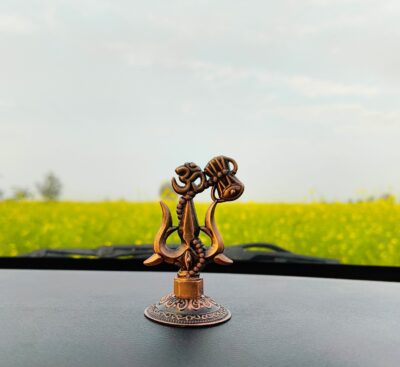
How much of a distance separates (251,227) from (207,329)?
13.5ft

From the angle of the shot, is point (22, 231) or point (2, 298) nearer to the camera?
point (2, 298)

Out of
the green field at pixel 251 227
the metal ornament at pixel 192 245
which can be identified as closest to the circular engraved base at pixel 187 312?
the metal ornament at pixel 192 245

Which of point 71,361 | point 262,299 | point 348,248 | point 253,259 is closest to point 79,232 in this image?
point 348,248

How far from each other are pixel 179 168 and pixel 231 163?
0.16 m

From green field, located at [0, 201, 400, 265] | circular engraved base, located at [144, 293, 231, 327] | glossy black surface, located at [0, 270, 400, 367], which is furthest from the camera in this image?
green field, located at [0, 201, 400, 265]

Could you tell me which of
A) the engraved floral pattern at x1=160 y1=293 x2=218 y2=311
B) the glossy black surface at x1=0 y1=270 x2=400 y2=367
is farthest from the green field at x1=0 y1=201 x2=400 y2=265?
the engraved floral pattern at x1=160 y1=293 x2=218 y2=311

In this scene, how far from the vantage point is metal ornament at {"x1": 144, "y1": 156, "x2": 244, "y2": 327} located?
4.75ft

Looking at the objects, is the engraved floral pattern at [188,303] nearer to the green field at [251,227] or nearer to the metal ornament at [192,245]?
the metal ornament at [192,245]

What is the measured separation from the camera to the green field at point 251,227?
5082mm

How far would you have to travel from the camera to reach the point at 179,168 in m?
1.47

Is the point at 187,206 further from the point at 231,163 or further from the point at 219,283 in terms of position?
the point at 219,283

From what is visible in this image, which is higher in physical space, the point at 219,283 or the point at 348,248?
the point at 219,283

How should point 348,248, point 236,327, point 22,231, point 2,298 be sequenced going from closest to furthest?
1. point 236,327
2. point 2,298
3. point 348,248
4. point 22,231

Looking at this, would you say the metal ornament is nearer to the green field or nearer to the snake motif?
the snake motif
